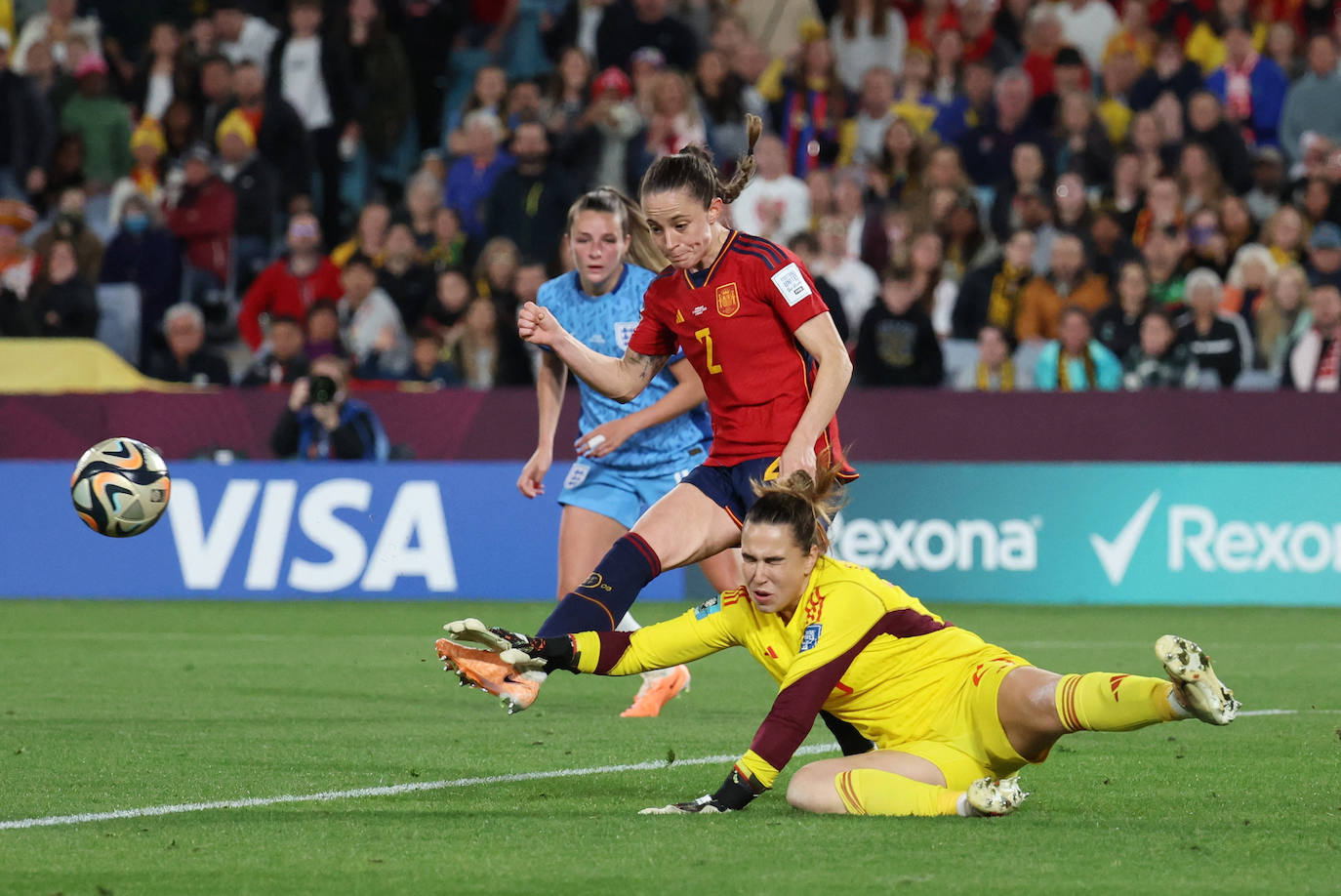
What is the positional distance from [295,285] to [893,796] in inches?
463

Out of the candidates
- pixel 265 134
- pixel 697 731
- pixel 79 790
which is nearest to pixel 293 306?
pixel 265 134

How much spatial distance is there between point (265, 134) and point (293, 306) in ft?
7.87

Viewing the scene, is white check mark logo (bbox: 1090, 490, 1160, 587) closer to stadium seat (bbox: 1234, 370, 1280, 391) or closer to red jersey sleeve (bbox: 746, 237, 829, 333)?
stadium seat (bbox: 1234, 370, 1280, 391)

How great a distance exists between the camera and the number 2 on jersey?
22.4ft

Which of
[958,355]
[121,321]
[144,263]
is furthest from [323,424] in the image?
[958,355]

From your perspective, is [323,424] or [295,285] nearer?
[323,424]

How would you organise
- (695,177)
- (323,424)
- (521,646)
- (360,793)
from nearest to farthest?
(521,646)
(360,793)
(695,177)
(323,424)

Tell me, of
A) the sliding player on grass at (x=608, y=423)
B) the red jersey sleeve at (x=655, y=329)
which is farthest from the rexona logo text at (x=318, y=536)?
the red jersey sleeve at (x=655, y=329)

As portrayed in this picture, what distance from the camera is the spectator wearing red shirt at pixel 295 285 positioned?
16766mm

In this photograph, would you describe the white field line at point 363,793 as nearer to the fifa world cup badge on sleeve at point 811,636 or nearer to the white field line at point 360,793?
the white field line at point 360,793

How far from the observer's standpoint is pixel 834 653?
5863 mm

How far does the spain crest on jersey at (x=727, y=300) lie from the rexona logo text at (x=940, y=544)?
742 centimetres

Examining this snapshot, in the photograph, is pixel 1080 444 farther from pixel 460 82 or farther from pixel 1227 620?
pixel 460 82

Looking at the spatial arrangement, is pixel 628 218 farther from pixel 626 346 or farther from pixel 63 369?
pixel 63 369
